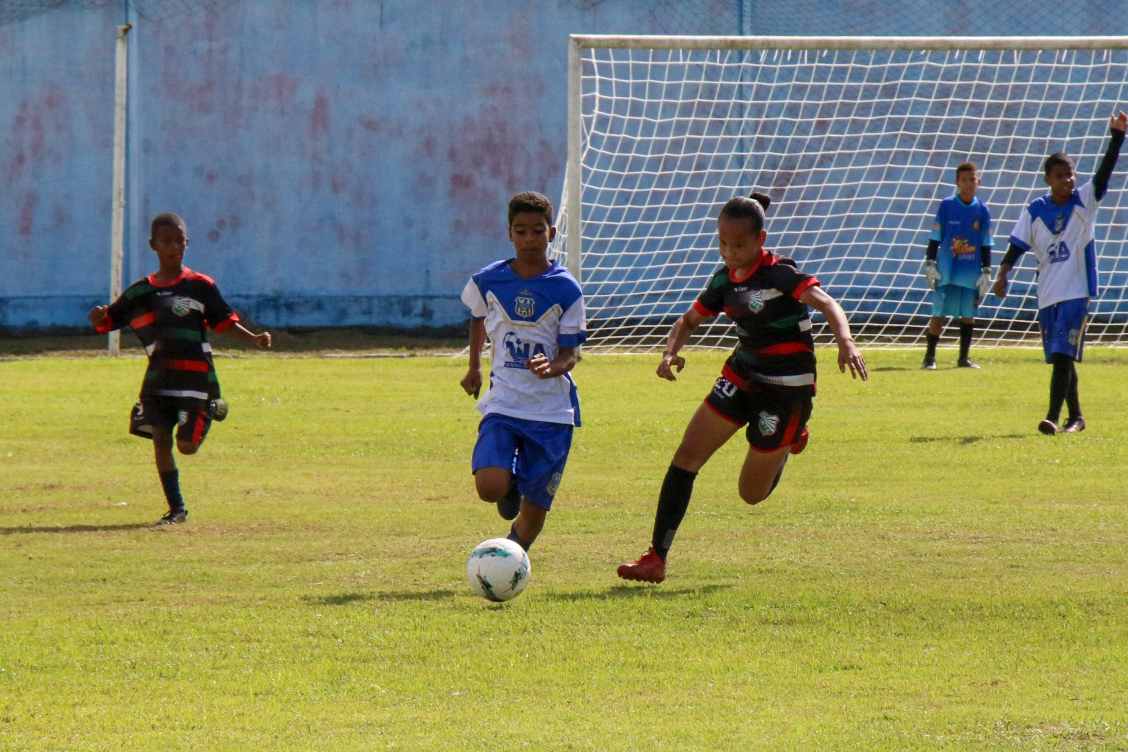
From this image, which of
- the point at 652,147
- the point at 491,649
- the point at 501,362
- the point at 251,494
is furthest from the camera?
the point at 652,147

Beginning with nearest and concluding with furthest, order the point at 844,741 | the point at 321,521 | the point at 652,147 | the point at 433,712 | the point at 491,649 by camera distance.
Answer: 1. the point at 844,741
2. the point at 433,712
3. the point at 491,649
4. the point at 321,521
5. the point at 652,147

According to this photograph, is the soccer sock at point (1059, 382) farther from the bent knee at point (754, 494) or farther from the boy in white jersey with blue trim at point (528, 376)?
the boy in white jersey with blue trim at point (528, 376)

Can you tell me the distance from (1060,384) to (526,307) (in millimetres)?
5642

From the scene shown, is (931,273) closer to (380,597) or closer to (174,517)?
(174,517)

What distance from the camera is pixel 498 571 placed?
6.04 metres

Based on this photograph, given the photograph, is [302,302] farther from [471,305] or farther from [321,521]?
[471,305]

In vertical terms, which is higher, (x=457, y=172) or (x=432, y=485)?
(x=457, y=172)

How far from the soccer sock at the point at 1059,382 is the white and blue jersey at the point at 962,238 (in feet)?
15.7

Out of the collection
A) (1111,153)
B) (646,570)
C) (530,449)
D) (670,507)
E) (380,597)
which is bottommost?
(380,597)

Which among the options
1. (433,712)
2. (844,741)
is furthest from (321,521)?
(844,741)

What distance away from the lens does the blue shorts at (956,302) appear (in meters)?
15.8

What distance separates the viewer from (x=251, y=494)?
926 centimetres

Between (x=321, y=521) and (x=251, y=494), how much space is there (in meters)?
1.08

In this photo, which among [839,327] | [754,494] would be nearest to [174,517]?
[754,494]
